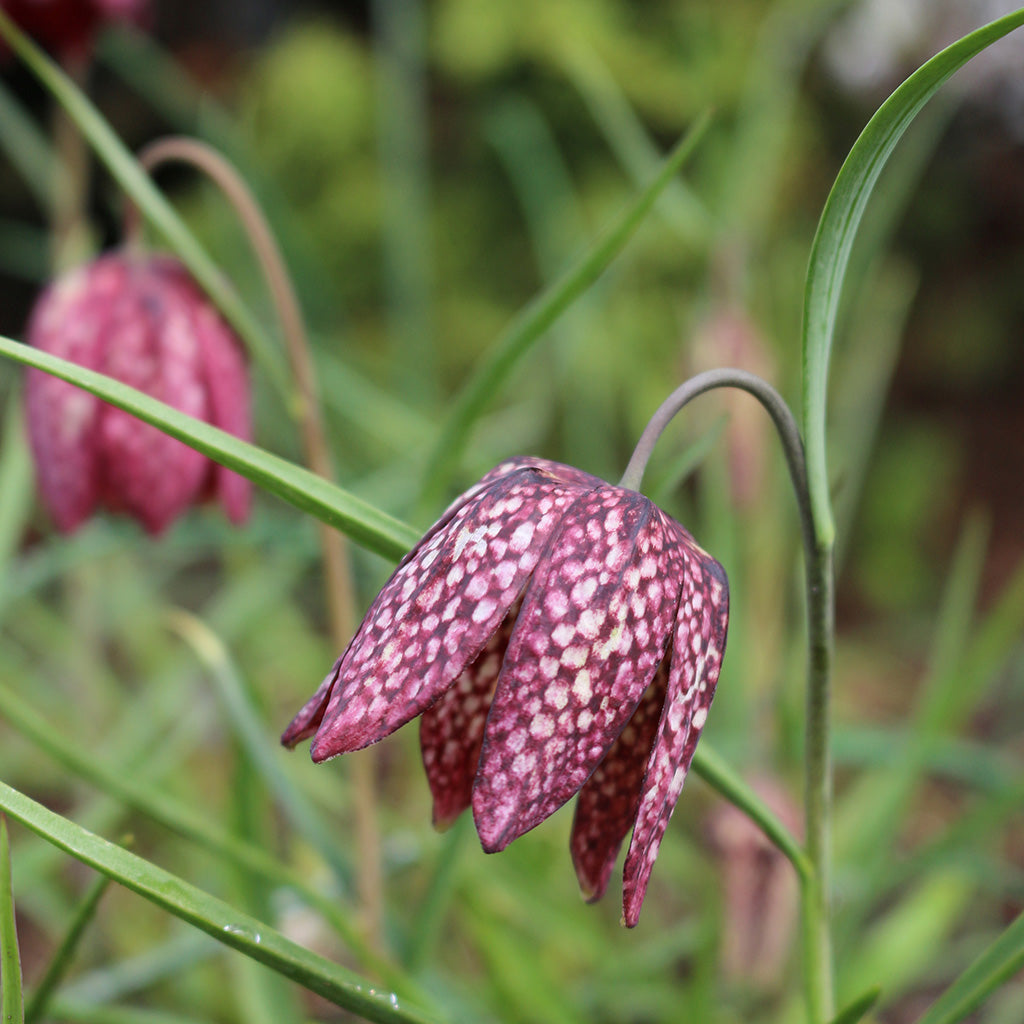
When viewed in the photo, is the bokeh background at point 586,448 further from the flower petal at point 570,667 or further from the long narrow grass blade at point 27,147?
the flower petal at point 570,667

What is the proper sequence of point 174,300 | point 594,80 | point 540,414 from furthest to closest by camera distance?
point 540,414, point 594,80, point 174,300

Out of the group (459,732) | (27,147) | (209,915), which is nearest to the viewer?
(209,915)

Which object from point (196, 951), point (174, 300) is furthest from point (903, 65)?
point (196, 951)

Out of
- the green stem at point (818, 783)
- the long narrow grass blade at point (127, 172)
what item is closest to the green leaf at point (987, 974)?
the green stem at point (818, 783)

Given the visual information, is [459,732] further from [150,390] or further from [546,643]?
[150,390]

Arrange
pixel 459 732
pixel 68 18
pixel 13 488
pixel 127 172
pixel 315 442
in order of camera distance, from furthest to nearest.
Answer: pixel 68 18 < pixel 13 488 < pixel 315 442 < pixel 127 172 < pixel 459 732

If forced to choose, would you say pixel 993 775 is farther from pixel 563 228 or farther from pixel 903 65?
pixel 903 65

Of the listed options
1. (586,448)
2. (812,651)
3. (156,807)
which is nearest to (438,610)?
(812,651)
